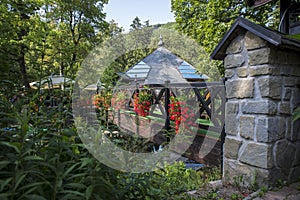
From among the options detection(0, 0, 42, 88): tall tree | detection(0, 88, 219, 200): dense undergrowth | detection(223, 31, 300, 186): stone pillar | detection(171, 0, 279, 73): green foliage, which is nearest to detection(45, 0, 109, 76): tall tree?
detection(0, 0, 42, 88): tall tree

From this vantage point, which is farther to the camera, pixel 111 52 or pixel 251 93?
pixel 111 52

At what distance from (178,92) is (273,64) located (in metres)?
1.92

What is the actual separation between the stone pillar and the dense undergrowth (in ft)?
2.48

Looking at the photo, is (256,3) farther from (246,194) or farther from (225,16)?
(225,16)

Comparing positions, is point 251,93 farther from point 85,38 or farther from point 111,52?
point 85,38

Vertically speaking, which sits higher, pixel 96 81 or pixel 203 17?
pixel 203 17

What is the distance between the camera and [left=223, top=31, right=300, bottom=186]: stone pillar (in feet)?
5.41

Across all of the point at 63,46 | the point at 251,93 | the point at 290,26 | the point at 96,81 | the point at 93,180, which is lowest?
the point at 93,180

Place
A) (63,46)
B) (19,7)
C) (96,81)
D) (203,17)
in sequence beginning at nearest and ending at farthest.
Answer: (96,81) → (19,7) → (203,17) → (63,46)

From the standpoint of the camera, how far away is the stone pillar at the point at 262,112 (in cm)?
165

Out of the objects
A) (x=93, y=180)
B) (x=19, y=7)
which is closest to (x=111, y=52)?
(x=93, y=180)

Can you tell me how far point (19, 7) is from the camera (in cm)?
584

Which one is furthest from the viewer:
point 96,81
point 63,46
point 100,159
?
point 63,46

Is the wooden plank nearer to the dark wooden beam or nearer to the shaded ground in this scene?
the dark wooden beam
